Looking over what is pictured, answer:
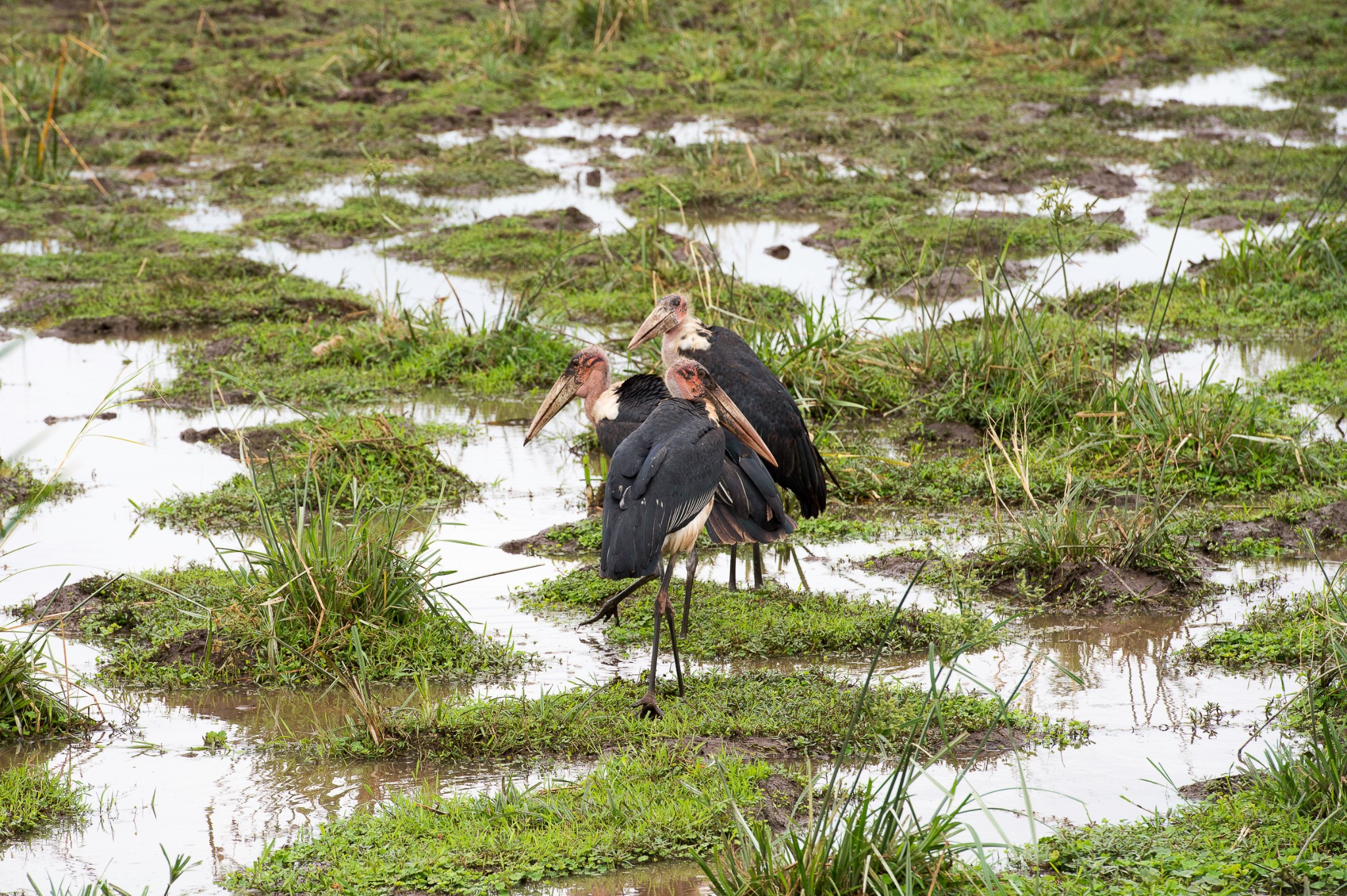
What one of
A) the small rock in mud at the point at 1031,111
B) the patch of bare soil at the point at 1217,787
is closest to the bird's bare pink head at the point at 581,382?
the patch of bare soil at the point at 1217,787

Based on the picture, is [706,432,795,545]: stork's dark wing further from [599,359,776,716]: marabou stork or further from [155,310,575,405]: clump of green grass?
[155,310,575,405]: clump of green grass

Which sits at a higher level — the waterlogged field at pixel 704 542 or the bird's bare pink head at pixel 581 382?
the bird's bare pink head at pixel 581 382

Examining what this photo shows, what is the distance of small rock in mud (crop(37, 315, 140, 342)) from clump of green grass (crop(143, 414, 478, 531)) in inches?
100

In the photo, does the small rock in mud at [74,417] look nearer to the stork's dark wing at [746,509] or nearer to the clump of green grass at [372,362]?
the clump of green grass at [372,362]

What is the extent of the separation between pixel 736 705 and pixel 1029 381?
10.5ft

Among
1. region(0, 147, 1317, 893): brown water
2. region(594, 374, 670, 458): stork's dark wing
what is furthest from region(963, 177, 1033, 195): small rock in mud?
region(594, 374, 670, 458): stork's dark wing

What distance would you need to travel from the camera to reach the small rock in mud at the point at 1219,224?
1100 centimetres

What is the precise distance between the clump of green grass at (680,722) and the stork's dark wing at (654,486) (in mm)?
464

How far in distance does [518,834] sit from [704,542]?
2497 mm

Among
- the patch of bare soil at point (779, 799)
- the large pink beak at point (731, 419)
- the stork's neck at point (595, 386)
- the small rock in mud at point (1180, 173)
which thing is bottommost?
the patch of bare soil at point (779, 799)

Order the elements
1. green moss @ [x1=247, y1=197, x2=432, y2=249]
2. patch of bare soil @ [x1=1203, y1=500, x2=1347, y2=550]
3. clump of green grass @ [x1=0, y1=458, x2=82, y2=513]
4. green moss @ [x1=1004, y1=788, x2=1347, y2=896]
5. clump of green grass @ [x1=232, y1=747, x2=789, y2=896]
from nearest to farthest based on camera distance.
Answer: green moss @ [x1=1004, y1=788, x2=1347, y2=896] → clump of green grass @ [x1=232, y1=747, x2=789, y2=896] → patch of bare soil @ [x1=1203, y1=500, x2=1347, y2=550] → clump of green grass @ [x1=0, y1=458, x2=82, y2=513] → green moss @ [x1=247, y1=197, x2=432, y2=249]

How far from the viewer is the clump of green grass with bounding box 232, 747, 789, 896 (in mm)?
3693

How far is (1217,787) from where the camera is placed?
4121 millimetres

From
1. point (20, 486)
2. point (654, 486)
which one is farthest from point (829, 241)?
point (654, 486)
